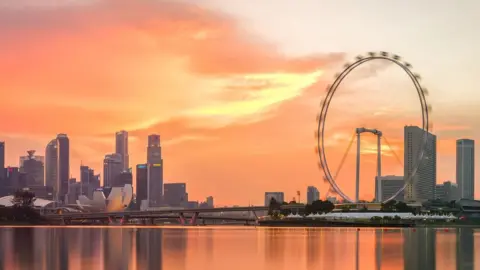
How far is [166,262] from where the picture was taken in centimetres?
5616

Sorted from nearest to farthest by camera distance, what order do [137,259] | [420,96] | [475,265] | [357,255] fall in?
[475,265] → [137,259] → [357,255] → [420,96]

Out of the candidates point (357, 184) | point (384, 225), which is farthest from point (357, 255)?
point (384, 225)

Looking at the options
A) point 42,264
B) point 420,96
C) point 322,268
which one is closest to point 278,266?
point 322,268

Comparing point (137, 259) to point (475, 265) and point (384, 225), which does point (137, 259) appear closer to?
point (475, 265)

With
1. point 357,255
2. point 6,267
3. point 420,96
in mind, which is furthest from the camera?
point 420,96

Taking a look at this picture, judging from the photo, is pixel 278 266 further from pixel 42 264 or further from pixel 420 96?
pixel 420 96

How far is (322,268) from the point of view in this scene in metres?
51.5

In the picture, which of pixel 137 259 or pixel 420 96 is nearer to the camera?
pixel 137 259

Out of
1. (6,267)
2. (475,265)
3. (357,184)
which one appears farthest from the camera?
(357,184)

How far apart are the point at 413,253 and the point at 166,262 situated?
24.2 meters

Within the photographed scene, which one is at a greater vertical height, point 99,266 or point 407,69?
point 407,69

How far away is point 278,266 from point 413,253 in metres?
19.7

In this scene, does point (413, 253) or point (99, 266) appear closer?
point (99, 266)

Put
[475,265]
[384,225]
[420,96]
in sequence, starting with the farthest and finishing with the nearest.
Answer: [384,225]
[420,96]
[475,265]
